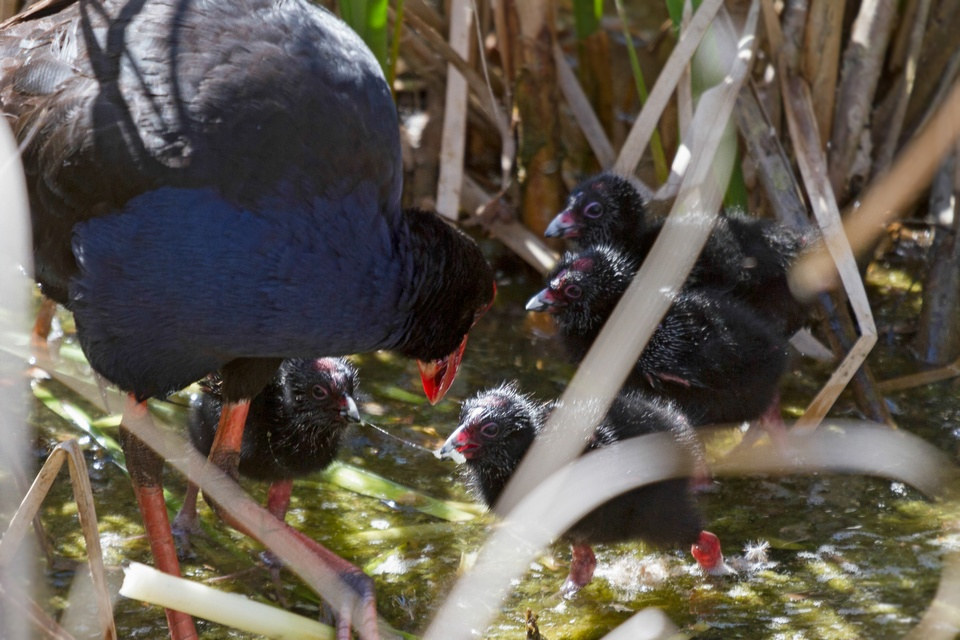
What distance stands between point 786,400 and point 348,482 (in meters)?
1.38

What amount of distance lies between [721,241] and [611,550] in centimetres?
99

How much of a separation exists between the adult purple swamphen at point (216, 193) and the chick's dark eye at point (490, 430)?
12.3 inches

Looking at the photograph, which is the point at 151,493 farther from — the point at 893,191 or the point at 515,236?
the point at 893,191

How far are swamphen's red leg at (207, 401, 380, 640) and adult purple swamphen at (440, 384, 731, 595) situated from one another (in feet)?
1.27

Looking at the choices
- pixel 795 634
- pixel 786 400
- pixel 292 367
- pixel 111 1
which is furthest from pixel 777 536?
pixel 111 1

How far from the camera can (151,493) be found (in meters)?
2.87

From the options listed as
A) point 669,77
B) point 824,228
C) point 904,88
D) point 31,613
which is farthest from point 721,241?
point 31,613

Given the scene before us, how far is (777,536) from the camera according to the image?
9.99 feet

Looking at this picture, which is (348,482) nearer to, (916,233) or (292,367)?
(292,367)

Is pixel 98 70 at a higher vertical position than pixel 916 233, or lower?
higher

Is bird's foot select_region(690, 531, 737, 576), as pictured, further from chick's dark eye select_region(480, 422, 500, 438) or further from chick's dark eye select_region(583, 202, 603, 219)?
chick's dark eye select_region(583, 202, 603, 219)

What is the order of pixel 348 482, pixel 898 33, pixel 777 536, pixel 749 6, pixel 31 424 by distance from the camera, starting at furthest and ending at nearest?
1. pixel 898 33
2. pixel 749 6
3. pixel 31 424
4. pixel 348 482
5. pixel 777 536

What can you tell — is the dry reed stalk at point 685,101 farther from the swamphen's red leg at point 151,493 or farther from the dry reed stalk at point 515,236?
the swamphen's red leg at point 151,493

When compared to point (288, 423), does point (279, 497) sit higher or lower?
lower
